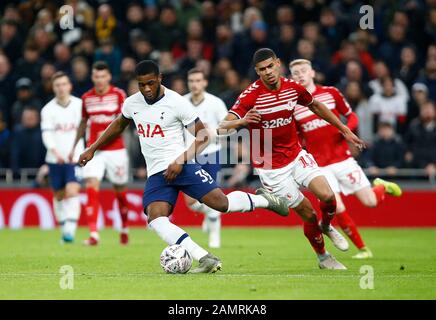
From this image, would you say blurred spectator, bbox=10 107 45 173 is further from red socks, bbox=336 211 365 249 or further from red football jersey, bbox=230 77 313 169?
red football jersey, bbox=230 77 313 169

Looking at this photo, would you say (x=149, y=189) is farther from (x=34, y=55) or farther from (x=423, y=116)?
(x=34, y=55)

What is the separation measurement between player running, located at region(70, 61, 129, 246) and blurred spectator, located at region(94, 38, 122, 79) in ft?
20.3

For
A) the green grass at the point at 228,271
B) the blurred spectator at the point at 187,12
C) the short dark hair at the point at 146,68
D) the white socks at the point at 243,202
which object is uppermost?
the blurred spectator at the point at 187,12

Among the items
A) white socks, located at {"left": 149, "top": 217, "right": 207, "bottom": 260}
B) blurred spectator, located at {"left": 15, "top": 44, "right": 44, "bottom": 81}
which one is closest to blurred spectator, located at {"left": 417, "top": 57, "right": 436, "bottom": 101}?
blurred spectator, located at {"left": 15, "top": 44, "right": 44, "bottom": 81}

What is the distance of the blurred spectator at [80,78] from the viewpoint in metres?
22.2

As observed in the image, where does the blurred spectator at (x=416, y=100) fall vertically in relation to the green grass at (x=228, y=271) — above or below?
above

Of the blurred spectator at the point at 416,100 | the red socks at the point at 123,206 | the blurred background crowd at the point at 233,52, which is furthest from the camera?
the blurred background crowd at the point at 233,52

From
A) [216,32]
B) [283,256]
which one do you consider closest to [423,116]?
[216,32]

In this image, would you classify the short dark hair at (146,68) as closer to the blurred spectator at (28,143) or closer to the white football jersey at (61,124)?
the white football jersey at (61,124)

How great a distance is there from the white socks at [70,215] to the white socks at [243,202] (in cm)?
652

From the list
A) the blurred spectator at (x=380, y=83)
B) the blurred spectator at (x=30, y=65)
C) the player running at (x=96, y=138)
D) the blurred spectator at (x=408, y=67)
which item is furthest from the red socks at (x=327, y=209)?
the blurred spectator at (x=30, y=65)

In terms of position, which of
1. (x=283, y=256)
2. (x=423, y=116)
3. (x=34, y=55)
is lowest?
(x=283, y=256)

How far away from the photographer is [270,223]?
22.1 meters

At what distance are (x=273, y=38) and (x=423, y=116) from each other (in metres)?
4.24
